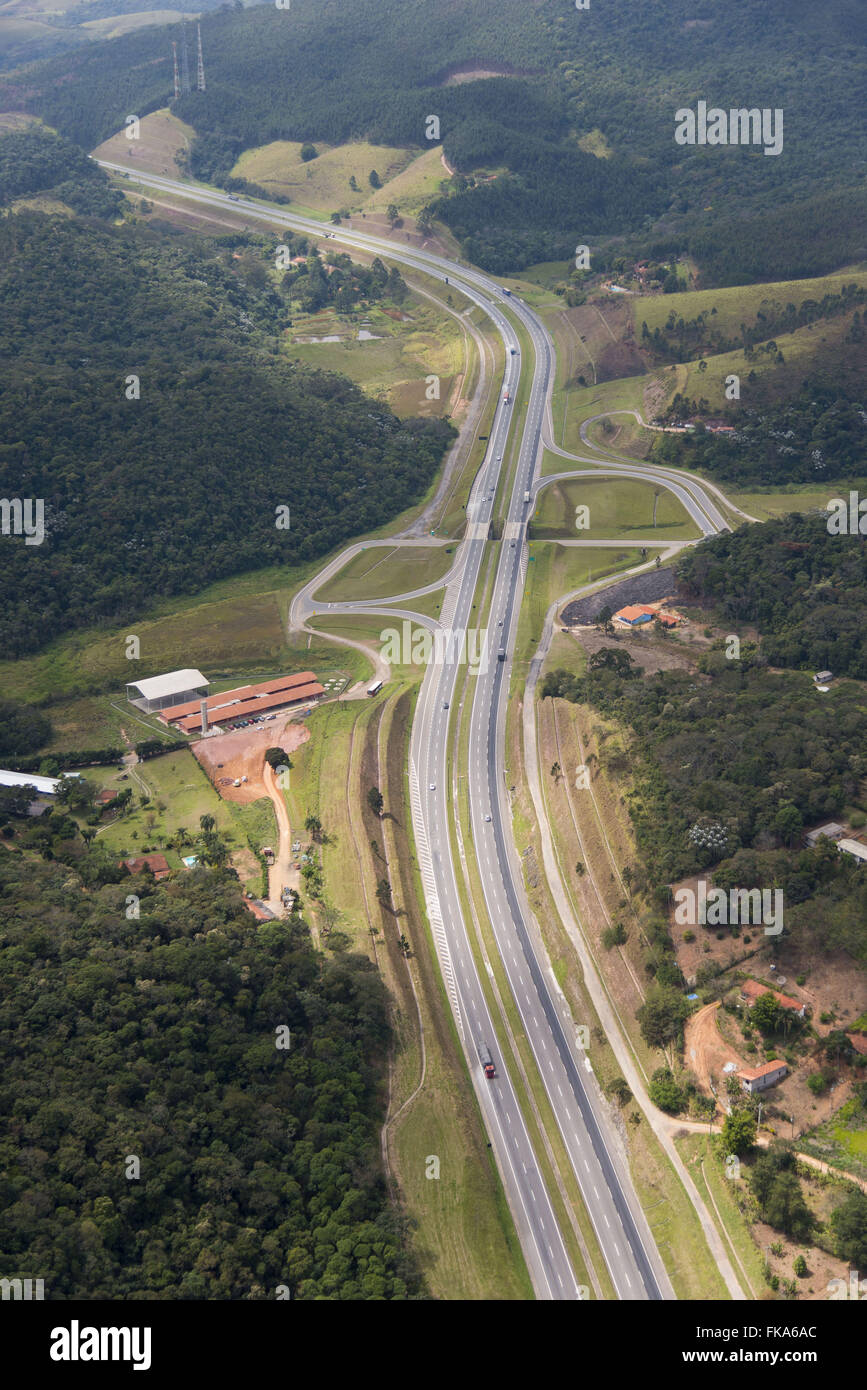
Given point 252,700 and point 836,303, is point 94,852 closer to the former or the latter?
point 252,700

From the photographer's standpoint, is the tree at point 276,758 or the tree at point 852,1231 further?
the tree at point 276,758

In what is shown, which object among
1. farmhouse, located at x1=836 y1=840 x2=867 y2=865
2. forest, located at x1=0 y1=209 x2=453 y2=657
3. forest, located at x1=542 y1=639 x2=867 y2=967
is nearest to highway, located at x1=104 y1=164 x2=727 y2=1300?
forest, located at x1=542 y1=639 x2=867 y2=967

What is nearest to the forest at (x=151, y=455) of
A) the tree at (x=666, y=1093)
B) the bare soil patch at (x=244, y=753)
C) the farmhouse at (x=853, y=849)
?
the bare soil patch at (x=244, y=753)

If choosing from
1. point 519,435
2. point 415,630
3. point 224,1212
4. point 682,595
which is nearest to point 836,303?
point 519,435

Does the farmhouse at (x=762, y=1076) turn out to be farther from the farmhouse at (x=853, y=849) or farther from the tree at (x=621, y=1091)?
the farmhouse at (x=853, y=849)

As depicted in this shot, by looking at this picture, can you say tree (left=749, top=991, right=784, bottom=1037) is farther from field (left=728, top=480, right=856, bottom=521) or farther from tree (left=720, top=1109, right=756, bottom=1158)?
field (left=728, top=480, right=856, bottom=521)

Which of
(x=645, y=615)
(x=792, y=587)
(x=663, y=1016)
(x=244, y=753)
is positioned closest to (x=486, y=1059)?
(x=663, y=1016)

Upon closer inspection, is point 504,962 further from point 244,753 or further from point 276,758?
point 244,753
